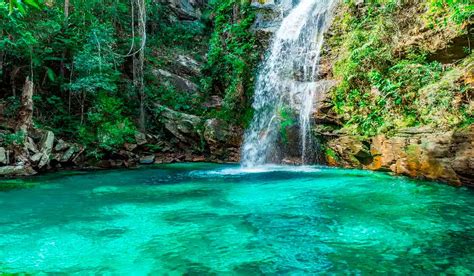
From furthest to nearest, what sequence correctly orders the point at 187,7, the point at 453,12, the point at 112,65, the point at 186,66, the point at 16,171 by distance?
the point at 187,7 → the point at 186,66 → the point at 112,65 → the point at 16,171 → the point at 453,12

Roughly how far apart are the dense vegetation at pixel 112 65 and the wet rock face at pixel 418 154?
6039 mm

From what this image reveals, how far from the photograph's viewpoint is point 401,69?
9.95m

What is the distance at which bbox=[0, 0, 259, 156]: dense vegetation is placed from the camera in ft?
41.8

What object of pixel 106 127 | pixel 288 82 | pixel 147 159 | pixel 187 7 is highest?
pixel 187 7

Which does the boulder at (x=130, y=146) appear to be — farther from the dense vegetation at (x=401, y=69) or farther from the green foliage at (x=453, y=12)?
the green foliage at (x=453, y=12)

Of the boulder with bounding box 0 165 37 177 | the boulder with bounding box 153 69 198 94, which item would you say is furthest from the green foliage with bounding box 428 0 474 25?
the boulder with bounding box 0 165 37 177

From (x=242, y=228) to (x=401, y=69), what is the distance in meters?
7.58

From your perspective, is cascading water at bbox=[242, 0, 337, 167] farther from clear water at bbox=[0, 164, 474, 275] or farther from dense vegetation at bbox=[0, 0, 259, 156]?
clear water at bbox=[0, 164, 474, 275]

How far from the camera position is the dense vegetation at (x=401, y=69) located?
317 inches

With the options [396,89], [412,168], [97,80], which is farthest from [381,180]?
[97,80]

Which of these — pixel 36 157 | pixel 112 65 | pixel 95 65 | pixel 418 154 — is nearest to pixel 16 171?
pixel 36 157

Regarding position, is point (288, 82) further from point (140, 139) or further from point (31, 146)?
point (31, 146)

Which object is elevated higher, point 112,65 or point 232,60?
point 232,60

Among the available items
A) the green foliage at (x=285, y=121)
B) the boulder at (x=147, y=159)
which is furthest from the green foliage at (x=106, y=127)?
the green foliage at (x=285, y=121)
